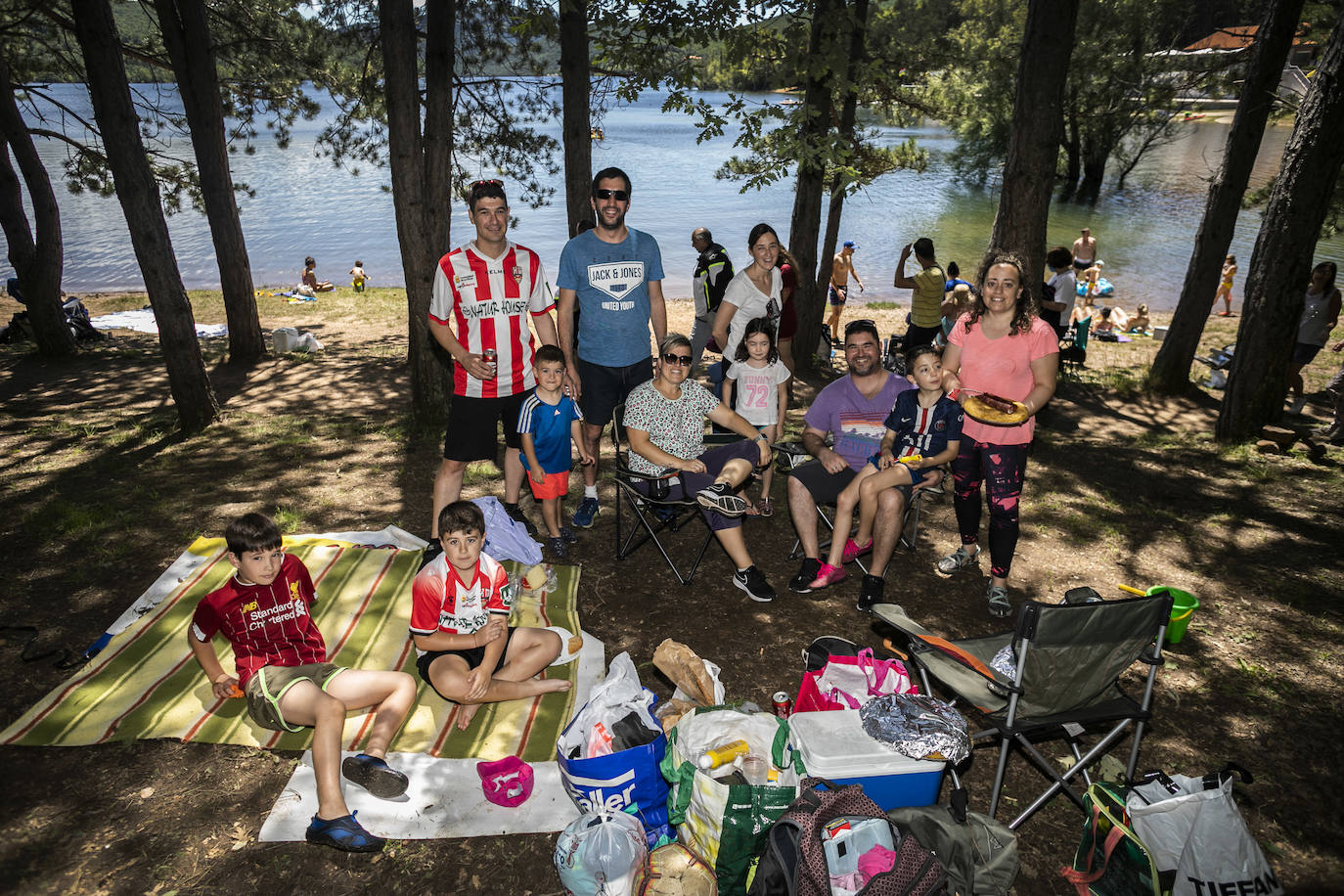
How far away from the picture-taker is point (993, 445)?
4141 mm

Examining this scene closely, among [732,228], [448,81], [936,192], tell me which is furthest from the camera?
[936,192]

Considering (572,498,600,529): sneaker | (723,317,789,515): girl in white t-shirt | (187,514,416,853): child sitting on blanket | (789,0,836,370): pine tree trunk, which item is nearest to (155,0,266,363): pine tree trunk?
(789,0,836,370): pine tree trunk

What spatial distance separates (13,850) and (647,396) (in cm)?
326

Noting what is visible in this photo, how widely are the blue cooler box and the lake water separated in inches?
594

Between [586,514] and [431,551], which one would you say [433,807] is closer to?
[431,551]

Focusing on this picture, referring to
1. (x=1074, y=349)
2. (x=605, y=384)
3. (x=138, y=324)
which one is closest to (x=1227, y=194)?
(x=1074, y=349)

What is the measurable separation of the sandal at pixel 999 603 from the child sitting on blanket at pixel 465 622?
2488 millimetres

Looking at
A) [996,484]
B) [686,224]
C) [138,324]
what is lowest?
[138,324]

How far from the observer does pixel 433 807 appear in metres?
2.93

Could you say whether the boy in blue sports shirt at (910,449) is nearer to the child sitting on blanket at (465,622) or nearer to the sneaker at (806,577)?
the sneaker at (806,577)

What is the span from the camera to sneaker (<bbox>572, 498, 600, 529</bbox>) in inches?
202

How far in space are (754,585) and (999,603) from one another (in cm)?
133

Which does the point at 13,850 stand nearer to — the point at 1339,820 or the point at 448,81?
the point at 1339,820

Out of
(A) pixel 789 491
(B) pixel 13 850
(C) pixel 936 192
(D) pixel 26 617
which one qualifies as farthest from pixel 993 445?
(C) pixel 936 192
